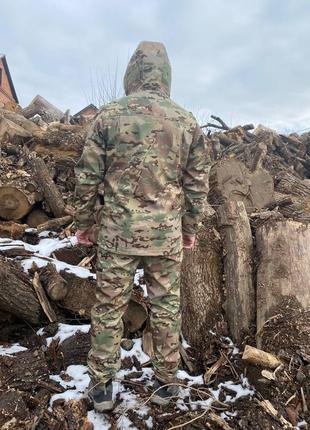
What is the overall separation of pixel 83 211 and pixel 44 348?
139cm

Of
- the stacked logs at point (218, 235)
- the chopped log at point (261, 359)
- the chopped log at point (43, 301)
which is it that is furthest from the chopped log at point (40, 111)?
the chopped log at point (261, 359)

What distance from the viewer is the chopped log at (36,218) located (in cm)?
529

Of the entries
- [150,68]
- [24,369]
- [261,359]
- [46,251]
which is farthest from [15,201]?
[261,359]

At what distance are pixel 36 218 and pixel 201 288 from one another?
2.72m

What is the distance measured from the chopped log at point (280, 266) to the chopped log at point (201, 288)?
0.42 m

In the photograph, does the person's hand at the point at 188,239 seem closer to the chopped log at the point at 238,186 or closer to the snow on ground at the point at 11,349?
the snow on ground at the point at 11,349

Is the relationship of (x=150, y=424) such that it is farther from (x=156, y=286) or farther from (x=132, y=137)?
(x=132, y=137)

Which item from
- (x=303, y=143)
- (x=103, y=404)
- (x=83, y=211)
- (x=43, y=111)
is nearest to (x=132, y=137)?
(x=83, y=211)

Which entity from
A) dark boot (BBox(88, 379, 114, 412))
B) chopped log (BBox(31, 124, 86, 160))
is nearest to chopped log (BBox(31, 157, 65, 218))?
Answer: chopped log (BBox(31, 124, 86, 160))

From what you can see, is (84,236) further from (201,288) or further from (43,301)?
(201,288)

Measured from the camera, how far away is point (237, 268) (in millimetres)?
3744

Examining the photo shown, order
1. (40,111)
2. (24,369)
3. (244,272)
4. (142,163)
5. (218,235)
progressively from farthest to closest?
(40,111), (218,235), (244,272), (24,369), (142,163)

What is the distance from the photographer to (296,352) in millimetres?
3141

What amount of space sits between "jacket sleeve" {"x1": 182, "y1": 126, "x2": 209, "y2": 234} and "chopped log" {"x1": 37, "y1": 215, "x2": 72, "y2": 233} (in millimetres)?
2450
